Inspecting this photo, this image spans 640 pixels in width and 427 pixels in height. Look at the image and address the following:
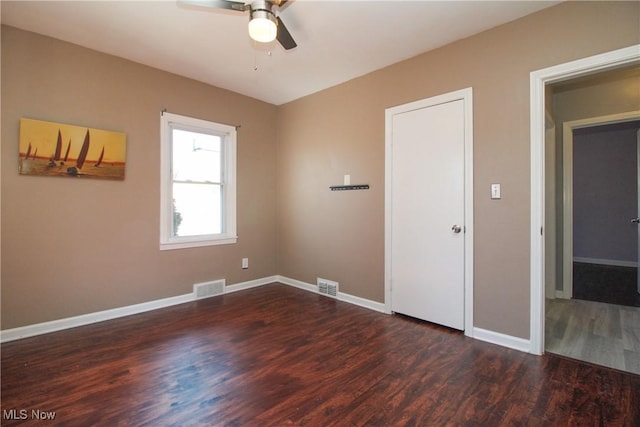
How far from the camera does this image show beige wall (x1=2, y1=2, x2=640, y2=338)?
2.45 metres

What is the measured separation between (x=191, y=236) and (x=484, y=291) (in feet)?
10.7

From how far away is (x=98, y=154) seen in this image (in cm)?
299

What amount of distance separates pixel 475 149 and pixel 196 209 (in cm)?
322

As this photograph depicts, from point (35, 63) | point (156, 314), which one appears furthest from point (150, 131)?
point (156, 314)

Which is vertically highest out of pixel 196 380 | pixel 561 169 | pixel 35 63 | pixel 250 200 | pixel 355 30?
pixel 355 30

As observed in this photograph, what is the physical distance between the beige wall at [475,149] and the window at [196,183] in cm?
90

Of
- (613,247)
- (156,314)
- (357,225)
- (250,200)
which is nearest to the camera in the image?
(156,314)

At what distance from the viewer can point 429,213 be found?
116 inches

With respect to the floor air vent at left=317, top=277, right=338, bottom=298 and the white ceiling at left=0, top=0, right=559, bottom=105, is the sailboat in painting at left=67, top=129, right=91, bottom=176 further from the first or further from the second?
the floor air vent at left=317, top=277, right=338, bottom=298

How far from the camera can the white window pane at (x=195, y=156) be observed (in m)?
3.66

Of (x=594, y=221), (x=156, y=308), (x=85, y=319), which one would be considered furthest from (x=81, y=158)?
(x=594, y=221)

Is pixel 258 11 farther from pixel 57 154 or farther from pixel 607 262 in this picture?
pixel 607 262

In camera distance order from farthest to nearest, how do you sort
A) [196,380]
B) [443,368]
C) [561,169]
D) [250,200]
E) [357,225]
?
[250,200] → [561,169] → [357,225] → [443,368] → [196,380]

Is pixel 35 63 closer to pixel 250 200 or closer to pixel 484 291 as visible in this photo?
pixel 250 200
